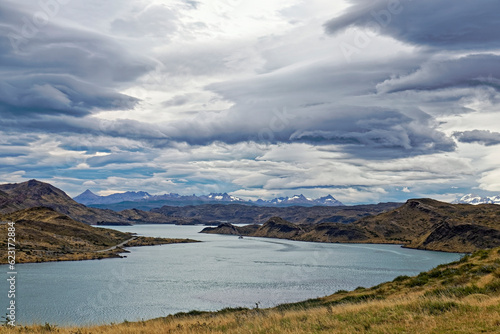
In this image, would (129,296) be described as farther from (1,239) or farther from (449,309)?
(1,239)

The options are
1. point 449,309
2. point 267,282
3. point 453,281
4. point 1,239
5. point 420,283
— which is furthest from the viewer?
point 1,239

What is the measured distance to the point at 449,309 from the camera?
2384 cm

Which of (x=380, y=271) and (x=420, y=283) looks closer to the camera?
(x=420, y=283)

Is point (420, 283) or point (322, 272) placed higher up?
point (420, 283)

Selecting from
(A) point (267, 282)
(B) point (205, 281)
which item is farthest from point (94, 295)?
(A) point (267, 282)

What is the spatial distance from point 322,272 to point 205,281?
49043 mm

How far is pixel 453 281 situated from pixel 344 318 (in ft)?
98.5

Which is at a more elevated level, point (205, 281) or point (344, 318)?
point (344, 318)

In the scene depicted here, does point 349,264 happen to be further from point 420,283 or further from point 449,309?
point 449,309

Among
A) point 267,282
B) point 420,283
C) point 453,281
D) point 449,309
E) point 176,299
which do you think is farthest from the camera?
point 267,282

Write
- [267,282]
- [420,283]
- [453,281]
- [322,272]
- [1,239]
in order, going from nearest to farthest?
[453,281] → [420,283] → [267,282] → [322,272] → [1,239]

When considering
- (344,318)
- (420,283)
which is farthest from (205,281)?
(344,318)

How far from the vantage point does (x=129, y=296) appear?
311 feet

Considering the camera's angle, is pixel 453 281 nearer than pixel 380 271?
Yes
